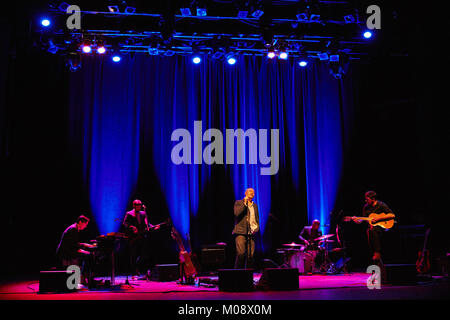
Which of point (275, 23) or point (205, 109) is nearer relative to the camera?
point (275, 23)

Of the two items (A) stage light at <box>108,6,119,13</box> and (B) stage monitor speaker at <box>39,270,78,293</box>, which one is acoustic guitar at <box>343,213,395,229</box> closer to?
(B) stage monitor speaker at <box>39,270,78,293</box>

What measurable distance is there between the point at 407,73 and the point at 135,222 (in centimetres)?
755

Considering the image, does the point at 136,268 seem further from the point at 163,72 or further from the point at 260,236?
the point at 163,72

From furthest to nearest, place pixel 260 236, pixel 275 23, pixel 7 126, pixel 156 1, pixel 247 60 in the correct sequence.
A: 1. pixel 247 60
2. pixel 260 236
3. pixel 7 126
4. pixel 275 23
5. pixel 156 1

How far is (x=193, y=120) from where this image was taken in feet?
33.8

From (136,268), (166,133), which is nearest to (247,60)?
(166,133)

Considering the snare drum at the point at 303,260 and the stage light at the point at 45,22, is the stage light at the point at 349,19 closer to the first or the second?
the snare drum at the point at 303,260

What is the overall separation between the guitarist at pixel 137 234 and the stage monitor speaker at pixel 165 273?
895mm

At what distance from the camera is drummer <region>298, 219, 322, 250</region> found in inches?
350

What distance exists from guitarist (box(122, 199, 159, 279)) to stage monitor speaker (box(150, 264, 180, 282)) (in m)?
0.90

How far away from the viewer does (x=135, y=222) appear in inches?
350

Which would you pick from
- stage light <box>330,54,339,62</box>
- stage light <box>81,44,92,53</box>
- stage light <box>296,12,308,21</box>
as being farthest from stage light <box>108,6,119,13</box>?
stage light <box>330,54,339,62</box>

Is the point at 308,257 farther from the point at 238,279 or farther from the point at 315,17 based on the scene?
the point at 315,17

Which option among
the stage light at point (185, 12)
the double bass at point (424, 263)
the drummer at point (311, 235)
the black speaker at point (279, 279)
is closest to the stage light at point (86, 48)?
the stage light at point (185, 12)
